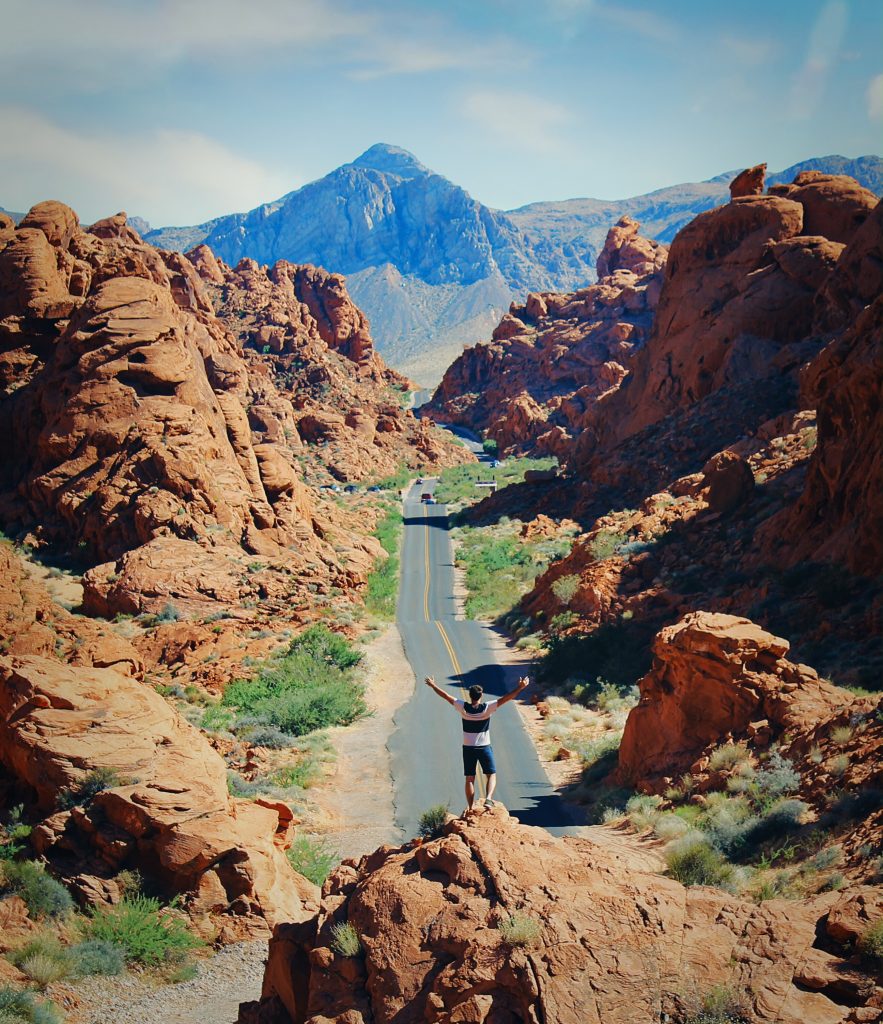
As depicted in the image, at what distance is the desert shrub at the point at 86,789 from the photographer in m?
10.3

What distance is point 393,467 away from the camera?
250ft

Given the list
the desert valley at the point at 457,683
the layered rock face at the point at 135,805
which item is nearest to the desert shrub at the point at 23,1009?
the desert valley at the point at 457,683

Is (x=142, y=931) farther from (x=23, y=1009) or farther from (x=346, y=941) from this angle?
(x=346, y=941)

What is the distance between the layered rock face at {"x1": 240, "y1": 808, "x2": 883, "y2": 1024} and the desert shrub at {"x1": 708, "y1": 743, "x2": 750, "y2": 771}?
5.67 m

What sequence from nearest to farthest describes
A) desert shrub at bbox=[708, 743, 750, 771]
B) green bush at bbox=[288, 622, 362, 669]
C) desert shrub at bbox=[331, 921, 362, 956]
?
desert shrub at bbox=[331, 921, 362, 956] < desert shrub at bbox=[708, 743, 750, 771] < green bush at bbox=[288, 622, 362, 669]

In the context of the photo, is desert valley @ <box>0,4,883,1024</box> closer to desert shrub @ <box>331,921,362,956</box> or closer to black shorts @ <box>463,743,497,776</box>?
desert shrub @ <box>331,921,362,956</box>

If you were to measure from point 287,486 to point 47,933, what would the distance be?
1076 inches

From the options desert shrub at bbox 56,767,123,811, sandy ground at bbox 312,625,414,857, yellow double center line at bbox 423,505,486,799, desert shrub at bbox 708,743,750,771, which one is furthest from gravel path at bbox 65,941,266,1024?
desert shrub at bbox 708,743,750,771

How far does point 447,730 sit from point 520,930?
1449 cm

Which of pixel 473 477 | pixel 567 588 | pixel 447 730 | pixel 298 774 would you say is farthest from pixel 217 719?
pixel 473 477

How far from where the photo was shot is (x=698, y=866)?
9.03 metres

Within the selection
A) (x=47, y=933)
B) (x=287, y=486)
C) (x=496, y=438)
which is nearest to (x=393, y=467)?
(x=496, y=438)

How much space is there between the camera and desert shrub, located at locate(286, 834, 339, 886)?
11795 millimetres

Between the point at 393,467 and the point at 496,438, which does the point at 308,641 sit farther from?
the point at 496,438
